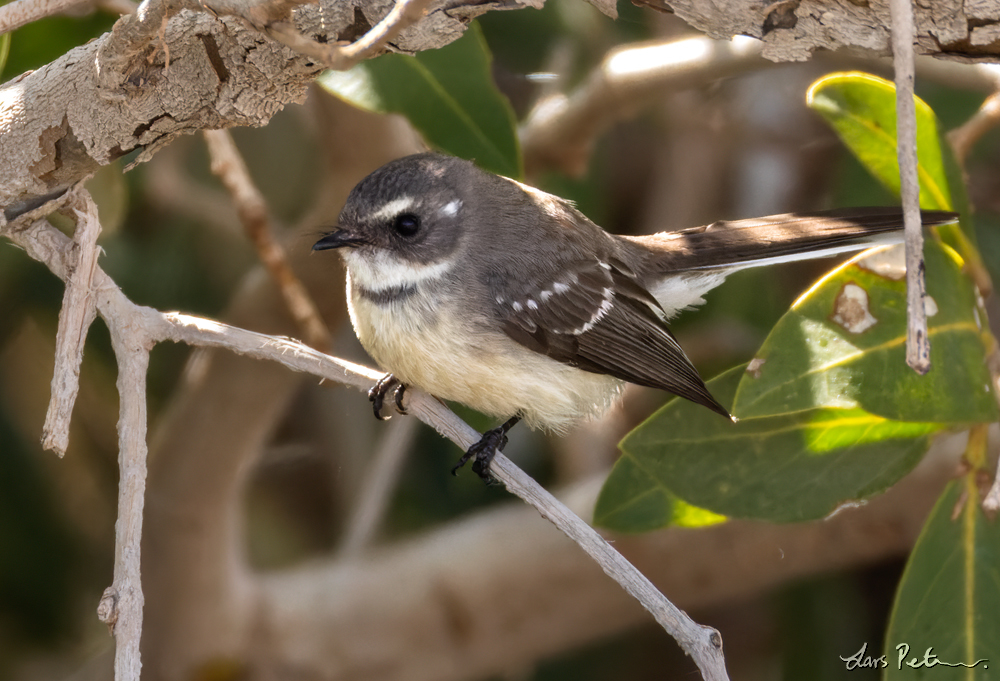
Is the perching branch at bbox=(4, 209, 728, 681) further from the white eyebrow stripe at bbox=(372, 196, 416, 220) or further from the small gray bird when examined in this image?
the white eyebrow stripe at bbox=(372, 196, 416, 220)

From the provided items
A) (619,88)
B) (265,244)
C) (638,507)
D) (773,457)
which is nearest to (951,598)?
(773,457)

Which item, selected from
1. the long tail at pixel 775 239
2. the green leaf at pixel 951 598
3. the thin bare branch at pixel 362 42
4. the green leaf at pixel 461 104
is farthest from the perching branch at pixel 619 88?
the thin bare branch at pixel 362 42

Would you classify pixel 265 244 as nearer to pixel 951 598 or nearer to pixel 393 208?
pixel 393 208

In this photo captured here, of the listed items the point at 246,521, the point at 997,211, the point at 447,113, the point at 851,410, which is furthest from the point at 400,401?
the point at 997,211

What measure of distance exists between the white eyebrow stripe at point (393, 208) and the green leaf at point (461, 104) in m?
0.29

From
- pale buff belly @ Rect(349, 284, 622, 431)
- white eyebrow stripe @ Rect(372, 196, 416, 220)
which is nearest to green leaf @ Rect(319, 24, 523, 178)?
white eyebrow stripe @ Rect(372, 196, 416, 220)

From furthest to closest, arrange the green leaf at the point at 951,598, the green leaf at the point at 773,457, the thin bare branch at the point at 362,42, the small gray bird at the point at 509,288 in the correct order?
the small gray bird at the point at 509,288
the green leaf at the point at 773,457
the green leaf at the point at 951,598
the thin bare branch at the point at 362,42

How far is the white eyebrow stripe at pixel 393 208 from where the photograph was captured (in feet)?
8.02

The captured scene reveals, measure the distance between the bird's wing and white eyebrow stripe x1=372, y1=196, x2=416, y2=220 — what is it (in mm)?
368

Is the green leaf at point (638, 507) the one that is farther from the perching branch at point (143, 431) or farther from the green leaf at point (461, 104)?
the green leaf at point (461, 104)

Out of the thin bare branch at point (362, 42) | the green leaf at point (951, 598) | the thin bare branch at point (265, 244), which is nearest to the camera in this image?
the thin bare branch at point (362, 42)

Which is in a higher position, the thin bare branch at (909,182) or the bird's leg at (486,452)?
the thin bare branch at (909,182)

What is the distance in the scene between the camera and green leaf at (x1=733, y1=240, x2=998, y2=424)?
6.60ft

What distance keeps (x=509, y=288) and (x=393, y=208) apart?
1.23 feet
